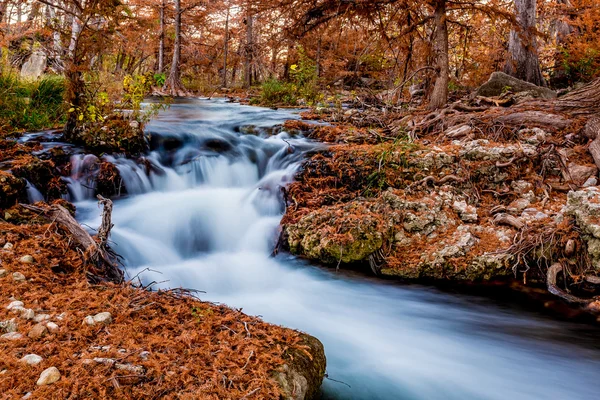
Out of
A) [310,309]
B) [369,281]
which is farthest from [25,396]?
[369,281]

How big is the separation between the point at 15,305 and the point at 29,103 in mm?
6323

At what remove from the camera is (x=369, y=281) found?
414cm

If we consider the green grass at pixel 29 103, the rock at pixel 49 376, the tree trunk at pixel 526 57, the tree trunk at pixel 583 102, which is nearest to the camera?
the rock at pixel 49 376

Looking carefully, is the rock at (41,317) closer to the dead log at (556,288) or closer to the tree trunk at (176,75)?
the dead log at (556,288)

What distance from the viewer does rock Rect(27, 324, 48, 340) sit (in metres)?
1.84

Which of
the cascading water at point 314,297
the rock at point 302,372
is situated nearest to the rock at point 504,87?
the cascading water at point 314,297

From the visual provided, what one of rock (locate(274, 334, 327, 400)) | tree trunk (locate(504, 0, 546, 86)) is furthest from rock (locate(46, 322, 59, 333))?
tree trunk (locate(504, 0, 546, 86))

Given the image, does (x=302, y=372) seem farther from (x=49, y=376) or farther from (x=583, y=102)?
(x=583, y=102)

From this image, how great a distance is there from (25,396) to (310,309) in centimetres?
262

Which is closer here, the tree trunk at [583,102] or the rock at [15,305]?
the rock at [15,305]

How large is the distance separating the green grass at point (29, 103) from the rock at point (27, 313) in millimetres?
4641

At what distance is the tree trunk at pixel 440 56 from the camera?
6.35 m

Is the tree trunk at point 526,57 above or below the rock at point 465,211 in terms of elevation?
above

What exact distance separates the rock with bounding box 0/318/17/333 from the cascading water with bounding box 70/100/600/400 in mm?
1834
